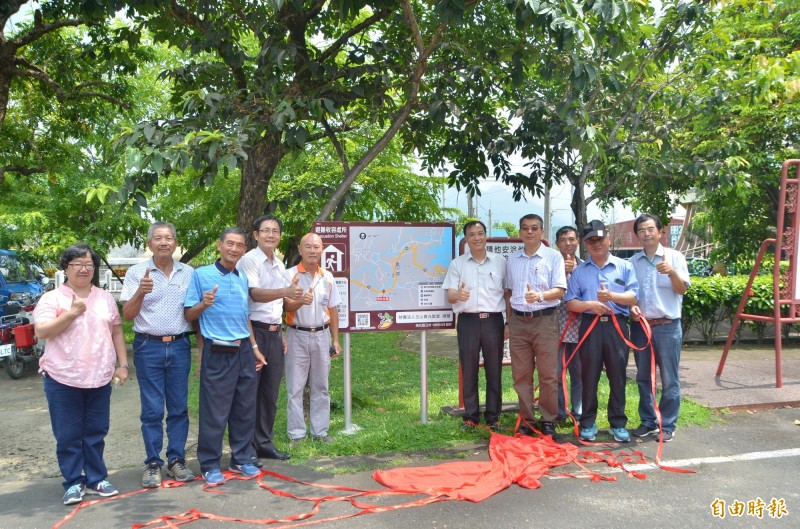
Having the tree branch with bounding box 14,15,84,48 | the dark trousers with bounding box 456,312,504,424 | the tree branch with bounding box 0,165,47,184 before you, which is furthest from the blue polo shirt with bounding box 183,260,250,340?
the tree branch with bounding box 0,165,47,184

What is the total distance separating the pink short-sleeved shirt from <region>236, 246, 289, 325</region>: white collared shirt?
3.50 ft

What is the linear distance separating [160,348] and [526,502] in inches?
106

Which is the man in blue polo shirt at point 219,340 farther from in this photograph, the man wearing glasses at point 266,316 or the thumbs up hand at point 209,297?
the man wearing glasses at point 266,316

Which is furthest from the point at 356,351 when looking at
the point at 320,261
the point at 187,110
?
the point at 187,110

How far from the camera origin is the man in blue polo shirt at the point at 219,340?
15.0 ft

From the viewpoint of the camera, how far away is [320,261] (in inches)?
225

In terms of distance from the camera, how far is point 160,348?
4.51m

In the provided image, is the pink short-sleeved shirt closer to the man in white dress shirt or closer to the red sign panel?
the red sign panel

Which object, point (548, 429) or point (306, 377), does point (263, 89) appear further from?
point (548, 429)

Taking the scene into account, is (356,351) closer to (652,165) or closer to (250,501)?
(652,165)

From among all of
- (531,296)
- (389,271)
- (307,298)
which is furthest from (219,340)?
(531,296)

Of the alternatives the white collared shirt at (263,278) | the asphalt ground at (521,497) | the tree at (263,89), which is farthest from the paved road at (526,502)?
the tree at (263,89)

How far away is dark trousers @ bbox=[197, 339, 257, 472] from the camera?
4602 millimetres

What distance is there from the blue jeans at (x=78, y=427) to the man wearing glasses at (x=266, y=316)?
1.14 metres
